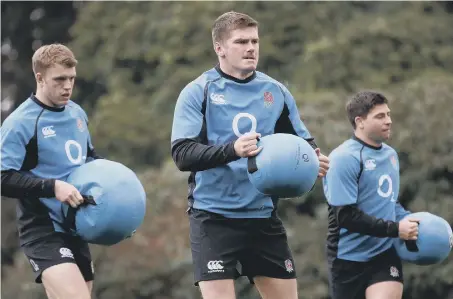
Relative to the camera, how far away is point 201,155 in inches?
342

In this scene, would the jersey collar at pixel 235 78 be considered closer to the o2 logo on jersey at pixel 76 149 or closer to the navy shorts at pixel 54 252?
the o2 logo on jersey at pixel 76 149

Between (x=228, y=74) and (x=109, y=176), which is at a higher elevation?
(x=228, y=74)

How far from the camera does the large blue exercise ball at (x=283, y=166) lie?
8.48 meters

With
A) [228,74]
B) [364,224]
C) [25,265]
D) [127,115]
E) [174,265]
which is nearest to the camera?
[228,74]

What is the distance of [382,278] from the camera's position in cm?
1058

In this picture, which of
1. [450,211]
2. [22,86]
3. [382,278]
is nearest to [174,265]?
[450,211]

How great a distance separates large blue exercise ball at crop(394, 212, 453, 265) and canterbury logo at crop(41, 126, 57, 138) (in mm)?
3112

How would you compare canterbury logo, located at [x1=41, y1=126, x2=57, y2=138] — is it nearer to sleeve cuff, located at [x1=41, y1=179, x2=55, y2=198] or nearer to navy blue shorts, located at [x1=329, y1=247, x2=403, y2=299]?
sleeve cuff, located at [x1=41, y1=179, x2=55, y2=198]

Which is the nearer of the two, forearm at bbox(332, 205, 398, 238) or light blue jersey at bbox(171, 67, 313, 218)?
light blue jersey at bbox(171, 67, 313, 218)

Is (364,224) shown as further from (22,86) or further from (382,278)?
(22,86)

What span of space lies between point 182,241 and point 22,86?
13.1 meters

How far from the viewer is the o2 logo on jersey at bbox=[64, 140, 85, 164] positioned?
9.73 meters

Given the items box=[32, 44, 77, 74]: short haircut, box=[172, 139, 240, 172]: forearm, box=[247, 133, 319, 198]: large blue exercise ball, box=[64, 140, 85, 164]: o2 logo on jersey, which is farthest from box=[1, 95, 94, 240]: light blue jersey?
box=[247, 133, 319, 198]: large blue exercise ball

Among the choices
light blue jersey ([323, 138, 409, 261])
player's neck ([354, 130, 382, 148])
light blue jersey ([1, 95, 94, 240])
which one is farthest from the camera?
player's neck ([354, 130, 382, 148])
